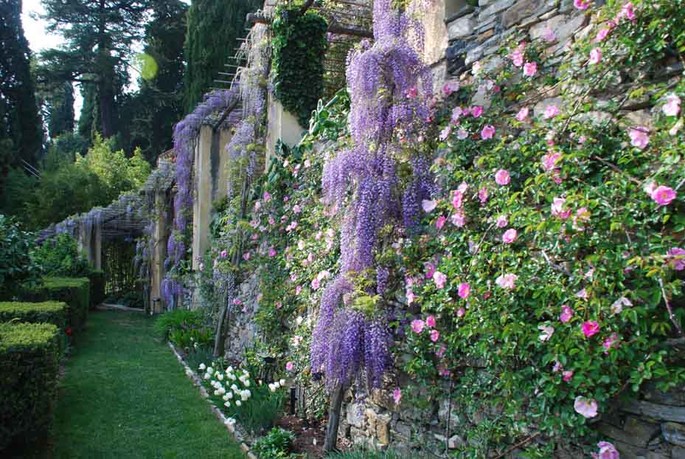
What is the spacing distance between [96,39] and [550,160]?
21.4m

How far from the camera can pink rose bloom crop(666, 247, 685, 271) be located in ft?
6.06

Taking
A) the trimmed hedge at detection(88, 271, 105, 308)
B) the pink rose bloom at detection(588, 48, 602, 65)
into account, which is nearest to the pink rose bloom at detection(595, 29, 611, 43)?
the pink rose bloom at detection(588, 48, 602, 65)

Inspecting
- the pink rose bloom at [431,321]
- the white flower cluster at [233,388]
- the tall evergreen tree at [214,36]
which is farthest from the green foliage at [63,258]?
the pink rose bloom at [431,321]

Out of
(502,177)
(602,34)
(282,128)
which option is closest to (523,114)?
(502,177)

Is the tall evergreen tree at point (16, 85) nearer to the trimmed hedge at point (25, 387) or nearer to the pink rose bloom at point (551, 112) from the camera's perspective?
the trimmed hedge at point (25, 387)

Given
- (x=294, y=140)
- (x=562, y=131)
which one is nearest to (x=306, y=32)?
(x=294, y=140)

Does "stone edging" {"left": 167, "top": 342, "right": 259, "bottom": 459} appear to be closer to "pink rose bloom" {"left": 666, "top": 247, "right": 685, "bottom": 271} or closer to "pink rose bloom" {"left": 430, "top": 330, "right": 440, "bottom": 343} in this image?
"pink rose bloom" {"left": 430, "top": 330, "right": 440, "bottom": 343}

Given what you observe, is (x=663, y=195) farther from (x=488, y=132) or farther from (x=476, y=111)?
(x=476, y=111)

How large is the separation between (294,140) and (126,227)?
11017 millimetres

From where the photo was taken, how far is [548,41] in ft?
8.64

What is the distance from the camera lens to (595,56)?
2260 millimetres

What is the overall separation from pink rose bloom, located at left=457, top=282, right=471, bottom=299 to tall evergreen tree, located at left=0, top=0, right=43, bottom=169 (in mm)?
17450

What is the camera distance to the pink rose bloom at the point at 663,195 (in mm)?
1860

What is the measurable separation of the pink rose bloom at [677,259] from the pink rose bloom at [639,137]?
409mm
